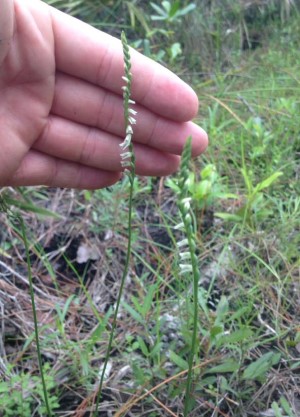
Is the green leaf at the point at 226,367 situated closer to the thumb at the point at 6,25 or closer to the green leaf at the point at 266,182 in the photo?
the green leaf at the point at 266,182

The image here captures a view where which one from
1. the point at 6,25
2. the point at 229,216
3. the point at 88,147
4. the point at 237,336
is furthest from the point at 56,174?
the point at 237,336

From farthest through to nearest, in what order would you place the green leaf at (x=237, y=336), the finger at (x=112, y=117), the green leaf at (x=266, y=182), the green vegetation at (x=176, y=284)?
the green leaf at (x=266, y=182) → the finger at (x=112, y=117) → the green vegetation at (x=176, y=284) → the green leaf at (x=237, y=336)

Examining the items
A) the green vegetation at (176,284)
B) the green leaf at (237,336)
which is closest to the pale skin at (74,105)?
the green vegetation at (176,284)

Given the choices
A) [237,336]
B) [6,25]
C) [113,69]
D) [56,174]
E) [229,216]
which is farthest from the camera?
[229,216]

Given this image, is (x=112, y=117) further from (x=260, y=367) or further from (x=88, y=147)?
(x=260, y=367)

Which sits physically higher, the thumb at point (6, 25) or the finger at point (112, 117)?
the thumb at point (6, 25)

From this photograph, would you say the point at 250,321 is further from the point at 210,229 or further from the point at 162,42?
the point at 162,42

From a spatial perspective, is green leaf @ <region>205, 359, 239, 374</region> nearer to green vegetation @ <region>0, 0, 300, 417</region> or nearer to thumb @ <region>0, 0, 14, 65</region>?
green vegetation @ <region>0, 0, 300, 417</region>
